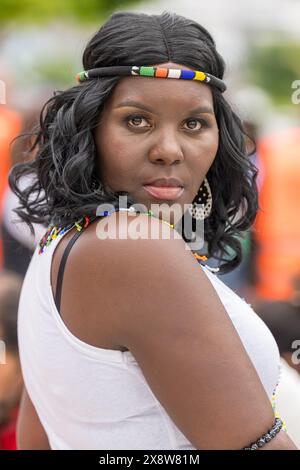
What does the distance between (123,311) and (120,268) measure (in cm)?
8

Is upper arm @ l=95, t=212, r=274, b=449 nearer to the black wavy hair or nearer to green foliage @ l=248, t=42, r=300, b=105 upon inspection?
the black wavy hair

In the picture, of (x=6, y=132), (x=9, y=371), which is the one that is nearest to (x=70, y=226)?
(x=9, y=371)

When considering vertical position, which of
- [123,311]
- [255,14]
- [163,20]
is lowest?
[123,311]

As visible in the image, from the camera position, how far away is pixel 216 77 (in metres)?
1.79

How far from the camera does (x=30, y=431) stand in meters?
2.00

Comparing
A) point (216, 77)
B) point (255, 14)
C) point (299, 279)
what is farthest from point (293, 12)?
point (216, 77)

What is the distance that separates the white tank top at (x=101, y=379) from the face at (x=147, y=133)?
8.6 inches

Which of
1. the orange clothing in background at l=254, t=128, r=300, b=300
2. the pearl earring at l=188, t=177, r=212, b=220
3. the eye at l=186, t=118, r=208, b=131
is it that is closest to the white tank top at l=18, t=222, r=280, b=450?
the eye at l=186, t=118, r=208, b=131

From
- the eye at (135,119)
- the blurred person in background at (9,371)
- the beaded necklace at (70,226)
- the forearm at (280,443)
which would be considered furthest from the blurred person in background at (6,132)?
the forearm at (280,443)

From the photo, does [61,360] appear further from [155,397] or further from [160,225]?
[160,225]

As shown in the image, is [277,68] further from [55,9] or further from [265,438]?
[265,438]

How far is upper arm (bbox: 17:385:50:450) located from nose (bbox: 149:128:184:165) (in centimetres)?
82

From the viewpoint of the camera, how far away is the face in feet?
5.35

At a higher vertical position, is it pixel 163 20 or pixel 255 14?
pixel 255 14
